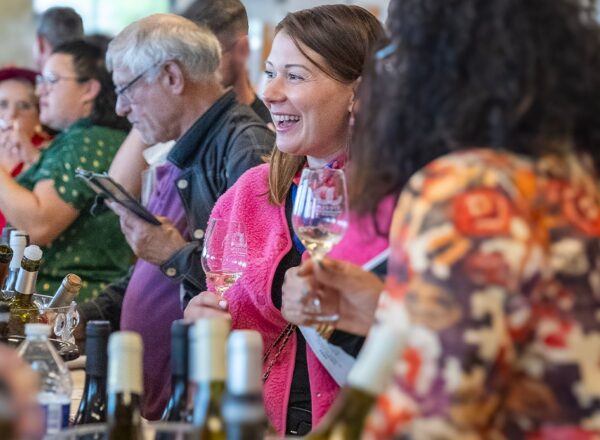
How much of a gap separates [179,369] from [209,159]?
5.68ft

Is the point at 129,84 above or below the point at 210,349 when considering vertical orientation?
above

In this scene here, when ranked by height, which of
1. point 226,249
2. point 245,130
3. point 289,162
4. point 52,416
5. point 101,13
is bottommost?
point 52,416

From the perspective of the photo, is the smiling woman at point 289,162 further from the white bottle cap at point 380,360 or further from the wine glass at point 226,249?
the white bottle cap at point 380,360

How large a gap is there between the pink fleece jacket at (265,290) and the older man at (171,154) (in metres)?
0.50

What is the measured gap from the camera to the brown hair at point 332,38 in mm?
2572

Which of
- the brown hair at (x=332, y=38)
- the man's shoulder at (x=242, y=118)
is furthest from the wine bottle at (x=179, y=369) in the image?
the man's shoulder at (x=242, y=118)

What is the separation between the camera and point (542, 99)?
1340 millimetres

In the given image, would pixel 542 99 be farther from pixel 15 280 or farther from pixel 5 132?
pixel 5 132

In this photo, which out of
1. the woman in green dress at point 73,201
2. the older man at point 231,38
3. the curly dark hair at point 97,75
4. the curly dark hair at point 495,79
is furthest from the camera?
the curly dark hair at point 97,75

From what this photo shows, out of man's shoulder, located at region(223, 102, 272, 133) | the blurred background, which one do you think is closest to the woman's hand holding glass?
man's shoulder, located at region(223, 102, 272, 133)

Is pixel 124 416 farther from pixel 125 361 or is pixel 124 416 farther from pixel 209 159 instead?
pixel 209 159

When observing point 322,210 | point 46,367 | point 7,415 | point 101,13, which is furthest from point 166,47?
point 101,13

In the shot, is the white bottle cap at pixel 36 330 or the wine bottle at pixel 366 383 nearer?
the wine bottle at pixel 366 383

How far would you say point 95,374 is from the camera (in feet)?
6.02
